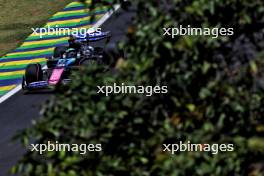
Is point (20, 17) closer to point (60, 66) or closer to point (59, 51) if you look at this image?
point (59, 51)

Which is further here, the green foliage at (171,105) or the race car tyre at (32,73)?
the race car tyre at (32,73)

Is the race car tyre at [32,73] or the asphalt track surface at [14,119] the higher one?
the race car tyre at [32,73]

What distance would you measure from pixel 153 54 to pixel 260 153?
102 cm

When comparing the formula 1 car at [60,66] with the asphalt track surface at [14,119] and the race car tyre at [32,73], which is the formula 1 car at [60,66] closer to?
the race car tyre at [32,73]

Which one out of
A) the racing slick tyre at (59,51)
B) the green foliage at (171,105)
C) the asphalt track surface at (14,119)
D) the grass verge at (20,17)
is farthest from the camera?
the grass verge at (20,17)

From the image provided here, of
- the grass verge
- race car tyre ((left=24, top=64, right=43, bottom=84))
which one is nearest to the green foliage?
race car tyre ((left=24, top=64, right=43, bottom=84))

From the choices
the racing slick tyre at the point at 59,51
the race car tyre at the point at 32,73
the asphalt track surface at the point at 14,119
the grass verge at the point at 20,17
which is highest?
the grass verge at the point at 20,17

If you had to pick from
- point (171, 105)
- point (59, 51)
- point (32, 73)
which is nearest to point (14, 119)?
point (32, 73)

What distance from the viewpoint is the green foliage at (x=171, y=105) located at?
18.7 feet

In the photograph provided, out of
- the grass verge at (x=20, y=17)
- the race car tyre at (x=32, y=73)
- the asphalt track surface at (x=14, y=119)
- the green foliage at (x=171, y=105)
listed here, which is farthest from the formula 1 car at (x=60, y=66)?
the green foliage at (x=171, y=105)

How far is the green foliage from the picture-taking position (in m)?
A: 5.70

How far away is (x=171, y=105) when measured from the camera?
598cm

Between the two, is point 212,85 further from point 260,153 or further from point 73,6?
point 73,6

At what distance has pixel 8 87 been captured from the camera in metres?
20.7
